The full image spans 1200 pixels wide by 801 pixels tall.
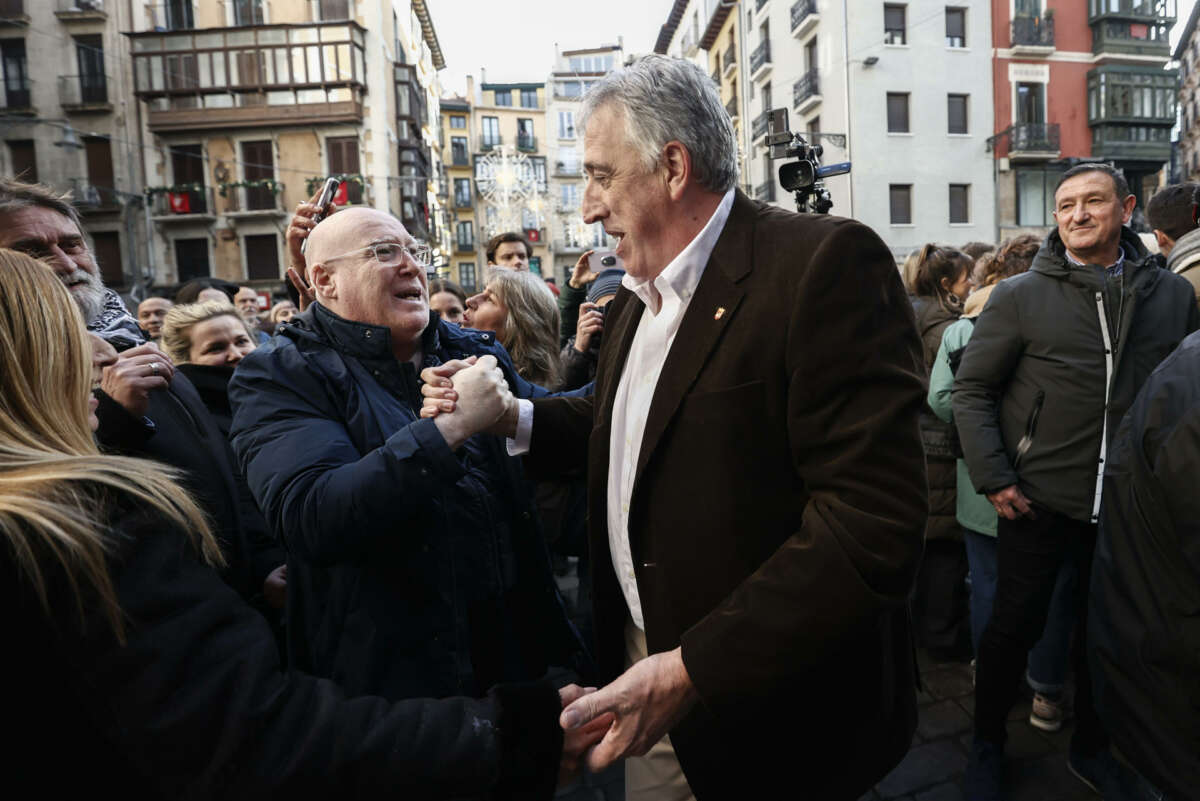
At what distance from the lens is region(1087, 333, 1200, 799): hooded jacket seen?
1609mm

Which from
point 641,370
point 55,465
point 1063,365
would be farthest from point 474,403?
point 1063,365

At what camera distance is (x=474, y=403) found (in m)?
1.89

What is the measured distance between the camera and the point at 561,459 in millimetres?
2213

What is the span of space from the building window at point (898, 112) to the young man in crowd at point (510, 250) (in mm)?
23608

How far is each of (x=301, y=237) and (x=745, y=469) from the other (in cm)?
191

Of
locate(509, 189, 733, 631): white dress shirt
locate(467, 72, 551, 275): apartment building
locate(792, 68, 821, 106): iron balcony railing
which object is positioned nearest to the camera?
locate(509, 189, 733, 631): white dress shirt

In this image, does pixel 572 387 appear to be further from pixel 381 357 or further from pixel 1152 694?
pixel 1152 694

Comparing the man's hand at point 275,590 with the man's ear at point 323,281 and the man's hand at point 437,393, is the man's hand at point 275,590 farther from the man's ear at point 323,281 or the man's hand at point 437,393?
the man's hand at point 437,393

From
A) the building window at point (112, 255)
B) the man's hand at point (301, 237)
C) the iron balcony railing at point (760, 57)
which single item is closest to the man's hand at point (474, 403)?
the man's hand at point (301, 237)

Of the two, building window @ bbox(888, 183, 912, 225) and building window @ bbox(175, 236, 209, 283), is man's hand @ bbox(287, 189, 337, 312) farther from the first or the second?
building window @ bbox(175, 236, 209, 283)

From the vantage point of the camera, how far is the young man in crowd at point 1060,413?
2852 millimetres

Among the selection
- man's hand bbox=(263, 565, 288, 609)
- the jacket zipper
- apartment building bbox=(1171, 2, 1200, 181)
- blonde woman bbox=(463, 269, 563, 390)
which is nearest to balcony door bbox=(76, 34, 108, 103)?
blonde woman bbox=(463, 269, 563, 390)

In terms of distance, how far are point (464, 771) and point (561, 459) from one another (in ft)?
3.54

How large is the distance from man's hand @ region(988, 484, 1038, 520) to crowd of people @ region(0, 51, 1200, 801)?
0.01 meters
